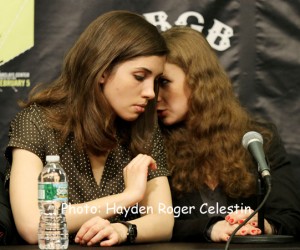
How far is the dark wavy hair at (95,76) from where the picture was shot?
2682 millimetres

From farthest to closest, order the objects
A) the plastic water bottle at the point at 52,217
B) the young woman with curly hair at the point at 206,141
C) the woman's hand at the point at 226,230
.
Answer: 1. the young woman with curly hair at the point at 206,141
2. the woman's hand at the point at 226,230
3. the plastic water bottle at the point at 52,217

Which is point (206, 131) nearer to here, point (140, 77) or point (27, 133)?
point (140, 77)

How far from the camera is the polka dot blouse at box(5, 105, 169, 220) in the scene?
2.68m

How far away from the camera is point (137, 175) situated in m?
2.62

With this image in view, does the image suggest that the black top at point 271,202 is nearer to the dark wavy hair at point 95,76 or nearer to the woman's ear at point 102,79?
the dark wavy hair at point 95,76

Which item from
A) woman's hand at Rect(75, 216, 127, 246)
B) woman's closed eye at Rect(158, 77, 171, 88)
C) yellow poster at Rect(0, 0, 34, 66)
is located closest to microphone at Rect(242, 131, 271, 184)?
woman's hand at Rect(75, 216, 127, 246)

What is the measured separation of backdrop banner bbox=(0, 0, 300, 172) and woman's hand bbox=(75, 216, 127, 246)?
2.84ft

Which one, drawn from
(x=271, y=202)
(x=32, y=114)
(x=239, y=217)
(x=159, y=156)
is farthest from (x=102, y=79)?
(x=271, y=202)

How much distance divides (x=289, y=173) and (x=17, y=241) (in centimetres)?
112

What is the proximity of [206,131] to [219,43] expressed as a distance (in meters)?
0.42

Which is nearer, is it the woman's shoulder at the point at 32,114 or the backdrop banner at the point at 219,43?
the woman's shoulder at the point at 32,114

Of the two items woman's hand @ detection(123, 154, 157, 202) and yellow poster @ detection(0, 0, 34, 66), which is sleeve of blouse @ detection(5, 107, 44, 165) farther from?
yellow poster @ detection(0, 0, 34, 66)

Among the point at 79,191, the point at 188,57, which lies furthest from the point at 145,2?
the point at 79,191

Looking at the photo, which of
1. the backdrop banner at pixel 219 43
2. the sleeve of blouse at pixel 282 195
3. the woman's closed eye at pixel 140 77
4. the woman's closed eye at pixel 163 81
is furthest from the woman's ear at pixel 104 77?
the sleeve of blouse at pixel 282 195
